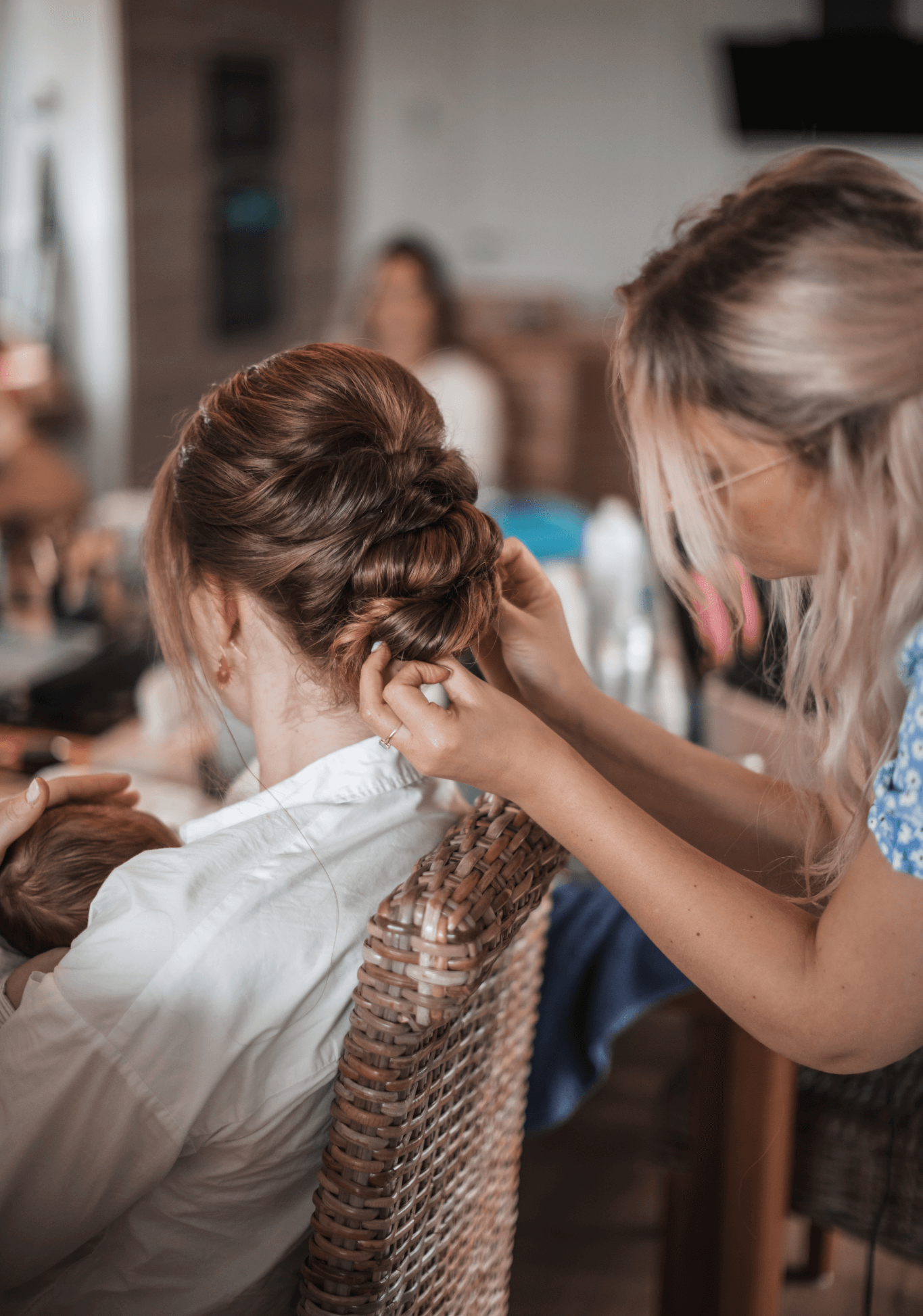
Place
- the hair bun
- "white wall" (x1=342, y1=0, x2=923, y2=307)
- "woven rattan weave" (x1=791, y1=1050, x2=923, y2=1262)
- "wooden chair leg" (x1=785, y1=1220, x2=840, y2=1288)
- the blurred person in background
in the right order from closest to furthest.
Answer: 1. the hair bun
2. "woven rattan weave" (x1=791, y1=1050, x2=923, y2=1262)
3. "wooden chair leg" (x1=785, y1=1220, x2=840, y2=1288)
4. the blurred person in background
5. "white wall" (x1=342, y1=0, x2=923, y2=307)

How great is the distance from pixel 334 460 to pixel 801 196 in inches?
13.9

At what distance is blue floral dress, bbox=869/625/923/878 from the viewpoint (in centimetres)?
66

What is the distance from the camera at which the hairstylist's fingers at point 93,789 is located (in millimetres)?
971

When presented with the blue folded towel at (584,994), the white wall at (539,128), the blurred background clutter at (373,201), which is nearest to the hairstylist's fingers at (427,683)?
the blue folded towel at (584,994)

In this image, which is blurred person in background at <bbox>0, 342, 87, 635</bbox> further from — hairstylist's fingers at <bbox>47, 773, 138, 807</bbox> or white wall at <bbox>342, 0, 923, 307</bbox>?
white wall at <bbox>342, 0, 923, 307</bbox>

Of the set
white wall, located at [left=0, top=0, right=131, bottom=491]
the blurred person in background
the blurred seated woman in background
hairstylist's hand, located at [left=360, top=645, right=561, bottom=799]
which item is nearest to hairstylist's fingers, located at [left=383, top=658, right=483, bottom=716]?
hairstylist's hand, located at [left=360, top=645, right=561, bottom=799]

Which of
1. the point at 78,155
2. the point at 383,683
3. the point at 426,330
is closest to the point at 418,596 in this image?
the point at 383,683

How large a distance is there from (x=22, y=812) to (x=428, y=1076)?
0.41 m

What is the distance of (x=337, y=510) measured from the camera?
0.78 m

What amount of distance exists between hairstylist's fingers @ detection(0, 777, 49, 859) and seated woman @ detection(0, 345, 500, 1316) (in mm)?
154

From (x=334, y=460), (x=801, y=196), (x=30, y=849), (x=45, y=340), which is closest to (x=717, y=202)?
(x=801, y=196)

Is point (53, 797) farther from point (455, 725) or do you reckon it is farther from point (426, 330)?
point (426, 330)

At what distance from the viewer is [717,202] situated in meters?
0.75

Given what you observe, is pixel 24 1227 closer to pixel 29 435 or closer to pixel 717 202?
pixel 717 202
